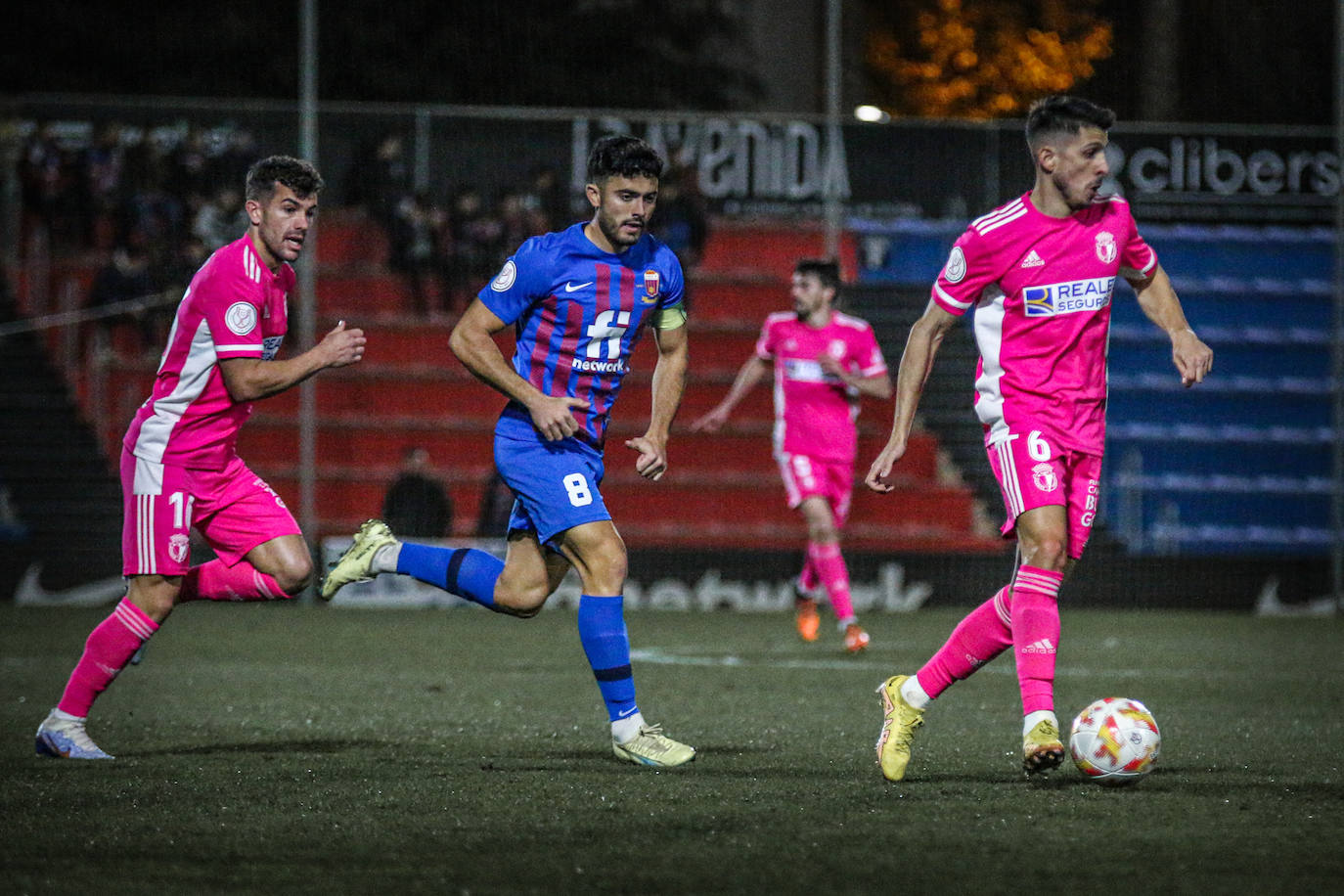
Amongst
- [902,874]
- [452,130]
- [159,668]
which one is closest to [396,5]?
[452,130]

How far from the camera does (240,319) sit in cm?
609

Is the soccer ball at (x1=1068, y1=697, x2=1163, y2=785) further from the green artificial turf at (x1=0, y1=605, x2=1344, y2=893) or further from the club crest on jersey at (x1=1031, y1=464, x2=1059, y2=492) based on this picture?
the club crest on jersey at (x1=1031, y1=464, x2=1059, y2=492)

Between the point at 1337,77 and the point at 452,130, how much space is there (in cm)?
745

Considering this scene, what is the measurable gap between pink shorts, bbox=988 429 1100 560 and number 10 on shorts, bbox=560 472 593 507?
1291mm

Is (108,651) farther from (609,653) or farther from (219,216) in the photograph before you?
(219,216)

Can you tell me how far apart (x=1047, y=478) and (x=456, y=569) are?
2.02 m

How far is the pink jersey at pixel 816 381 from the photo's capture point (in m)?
11.8

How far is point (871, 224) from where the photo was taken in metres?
16.3

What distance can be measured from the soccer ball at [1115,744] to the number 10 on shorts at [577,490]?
169 centimetres

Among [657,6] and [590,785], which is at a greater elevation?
[657,6]

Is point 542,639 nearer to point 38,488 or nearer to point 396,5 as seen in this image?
point 38,488

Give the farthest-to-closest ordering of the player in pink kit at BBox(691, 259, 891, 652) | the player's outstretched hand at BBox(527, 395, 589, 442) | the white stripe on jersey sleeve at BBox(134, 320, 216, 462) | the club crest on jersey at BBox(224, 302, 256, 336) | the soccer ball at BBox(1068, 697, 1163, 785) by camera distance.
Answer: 1. the player in pink kit at BBox(691, 259, 891, 652)
2. the white stripe on jersey sleeve at BBox(134, 320, 216, 462)
3. the club crest on jersey at BBox(224, 302, 256, 336)
4. the player's outstretched hand at BBox(527, 395, 589, 442)
5. the soccer ball at BBox(1068, 697, 1163, 785)

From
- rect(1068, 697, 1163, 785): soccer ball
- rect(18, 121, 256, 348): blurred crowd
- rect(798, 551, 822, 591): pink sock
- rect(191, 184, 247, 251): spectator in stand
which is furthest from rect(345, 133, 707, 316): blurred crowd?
rect(1068, 697, 1163, 785): soccer ball

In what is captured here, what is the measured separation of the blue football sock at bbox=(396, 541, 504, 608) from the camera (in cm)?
627
